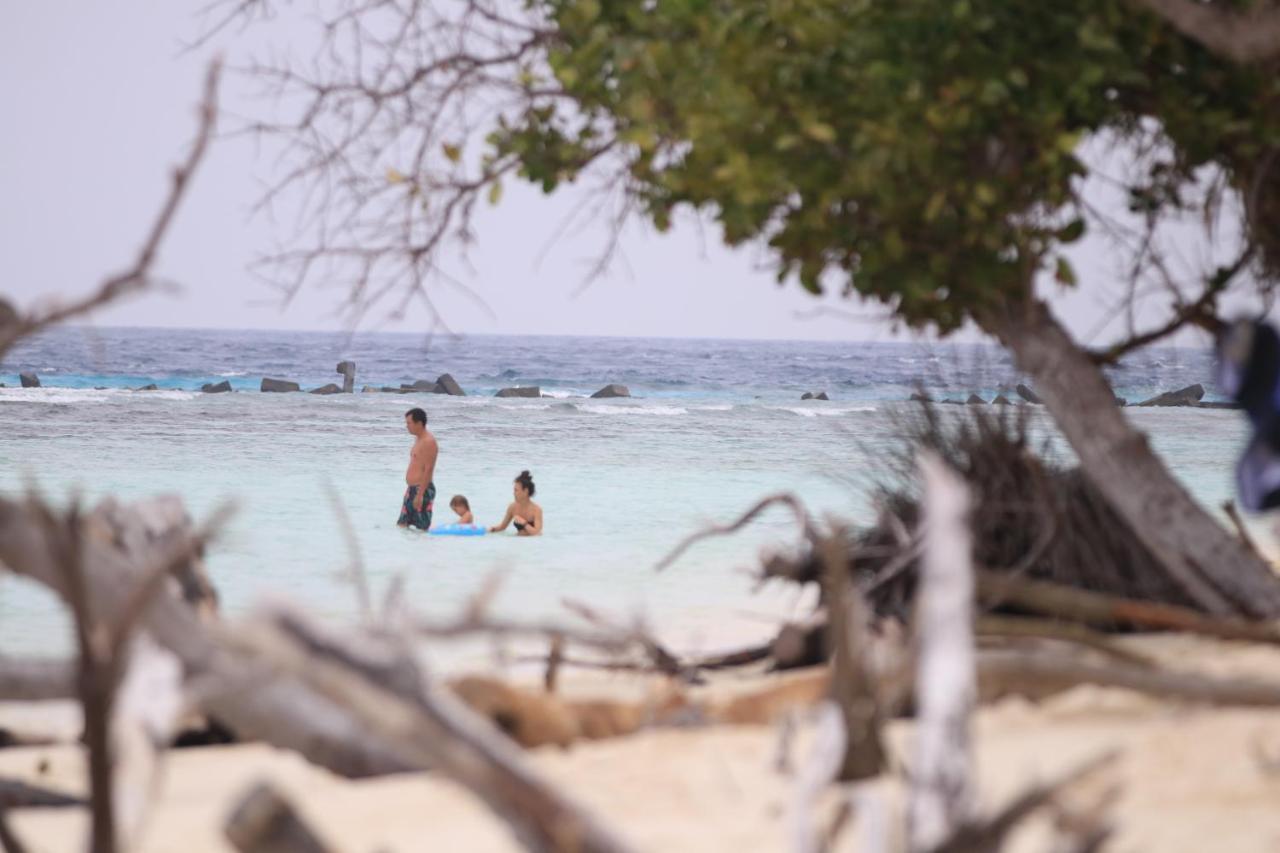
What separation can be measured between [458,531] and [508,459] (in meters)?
8.01

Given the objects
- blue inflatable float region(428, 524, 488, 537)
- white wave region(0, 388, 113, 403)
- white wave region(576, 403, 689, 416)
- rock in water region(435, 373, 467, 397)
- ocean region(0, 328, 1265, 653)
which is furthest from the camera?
rock in water region(435, 373, 467, 397)

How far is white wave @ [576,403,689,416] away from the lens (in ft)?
102

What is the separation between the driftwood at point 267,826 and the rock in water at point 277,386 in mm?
36382

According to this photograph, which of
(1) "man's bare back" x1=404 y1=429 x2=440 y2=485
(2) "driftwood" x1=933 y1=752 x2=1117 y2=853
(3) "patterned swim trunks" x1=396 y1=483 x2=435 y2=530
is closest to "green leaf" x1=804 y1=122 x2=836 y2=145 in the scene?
(2) "driftwood" x1=933 y1=752 x2=1117 y2=853

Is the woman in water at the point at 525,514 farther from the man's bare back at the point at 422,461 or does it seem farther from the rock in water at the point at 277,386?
the rock in water at the point at 277,386

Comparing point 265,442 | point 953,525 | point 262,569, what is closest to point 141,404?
point 265,442

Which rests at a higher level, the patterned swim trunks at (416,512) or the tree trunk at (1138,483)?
the tree trunk at (1138,483)

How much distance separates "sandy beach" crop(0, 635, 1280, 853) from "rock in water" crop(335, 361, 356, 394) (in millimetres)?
34630

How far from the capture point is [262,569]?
1017 cm

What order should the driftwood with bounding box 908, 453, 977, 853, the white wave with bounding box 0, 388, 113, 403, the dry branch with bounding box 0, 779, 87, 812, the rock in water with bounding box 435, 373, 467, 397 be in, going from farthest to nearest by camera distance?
the rock in water with bounding box 435, 373, 467, 397
the white wave with bounding box 0, 388, 113, 403
the dry branch with bounding box 0, 779, 87, 812
the driftwood with bounding box 908, 453, 977, 853

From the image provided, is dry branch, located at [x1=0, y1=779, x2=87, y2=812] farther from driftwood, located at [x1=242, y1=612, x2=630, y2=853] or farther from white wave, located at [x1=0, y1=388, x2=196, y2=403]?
white wave, located at [x1=0, y1=388, x2=196, y2=403]

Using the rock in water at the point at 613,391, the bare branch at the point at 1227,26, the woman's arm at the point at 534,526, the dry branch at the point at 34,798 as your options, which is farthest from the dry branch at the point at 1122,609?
the rock in water at the point at 613,391

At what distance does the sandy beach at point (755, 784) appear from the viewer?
2318 mm

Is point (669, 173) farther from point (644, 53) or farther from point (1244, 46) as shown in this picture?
point (1244, 46)
